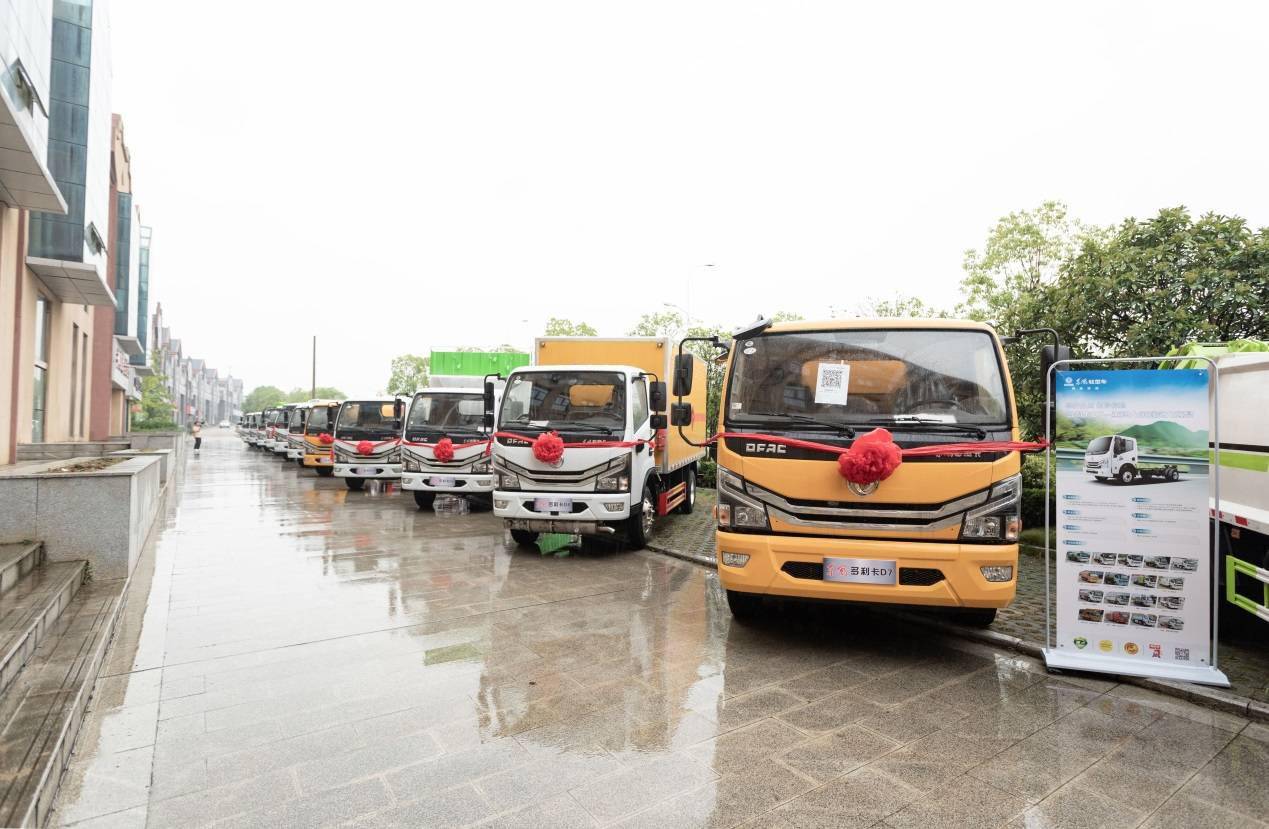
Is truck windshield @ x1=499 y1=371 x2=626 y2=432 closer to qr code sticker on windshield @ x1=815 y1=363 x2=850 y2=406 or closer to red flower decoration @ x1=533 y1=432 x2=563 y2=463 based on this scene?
red flower decoration @ x1=533 y1=432 x2=563 y2=463

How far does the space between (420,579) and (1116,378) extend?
6226 mm

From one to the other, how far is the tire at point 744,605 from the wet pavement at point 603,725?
8.1 inches

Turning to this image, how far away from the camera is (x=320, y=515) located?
11727mm

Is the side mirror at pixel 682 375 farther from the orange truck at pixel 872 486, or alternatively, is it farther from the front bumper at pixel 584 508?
the front bumper at pixel 584 508

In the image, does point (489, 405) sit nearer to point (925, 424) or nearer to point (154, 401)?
point (925, 424)

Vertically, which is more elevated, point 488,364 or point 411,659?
point 488,364

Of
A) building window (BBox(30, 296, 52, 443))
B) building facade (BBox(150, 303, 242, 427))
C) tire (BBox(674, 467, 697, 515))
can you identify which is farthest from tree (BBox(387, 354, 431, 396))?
tire (BBox(674, 467, 697, 515))

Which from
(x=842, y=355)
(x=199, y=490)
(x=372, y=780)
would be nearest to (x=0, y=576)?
(x=372, y=780)

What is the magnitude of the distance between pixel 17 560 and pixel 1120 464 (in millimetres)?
8187

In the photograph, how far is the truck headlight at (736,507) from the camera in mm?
4645

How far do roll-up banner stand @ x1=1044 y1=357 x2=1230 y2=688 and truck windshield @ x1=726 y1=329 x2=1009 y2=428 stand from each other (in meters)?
0.53

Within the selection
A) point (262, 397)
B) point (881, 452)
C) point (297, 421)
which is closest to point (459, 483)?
point (881, 452)

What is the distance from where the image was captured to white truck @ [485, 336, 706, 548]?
7855 mm

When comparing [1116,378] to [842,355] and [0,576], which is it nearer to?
[842,355]
